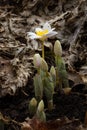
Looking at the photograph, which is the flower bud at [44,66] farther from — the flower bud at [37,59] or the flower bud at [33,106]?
the flower bud at [33,106]

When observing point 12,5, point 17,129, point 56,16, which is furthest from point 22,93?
point 12,5

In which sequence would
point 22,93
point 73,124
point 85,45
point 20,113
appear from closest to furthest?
point 73,124, point 20,113, point 22,93, point 85,45

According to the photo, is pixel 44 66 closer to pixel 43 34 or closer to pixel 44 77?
pixel 44 77

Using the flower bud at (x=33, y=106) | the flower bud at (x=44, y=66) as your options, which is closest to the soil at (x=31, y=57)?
the flower bud at (x=33, y=106)

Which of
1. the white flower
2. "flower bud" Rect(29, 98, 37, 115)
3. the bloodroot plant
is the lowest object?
"flower bud" Rect(29, 98, 37, 115)

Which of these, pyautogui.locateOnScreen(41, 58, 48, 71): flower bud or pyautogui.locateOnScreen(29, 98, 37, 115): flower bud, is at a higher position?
pyautogui.locateOnScreen(41, 58, 48, 71): flower bud

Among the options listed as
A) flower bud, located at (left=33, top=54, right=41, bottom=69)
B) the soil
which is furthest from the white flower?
the soil

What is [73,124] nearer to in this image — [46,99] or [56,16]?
[46,99]

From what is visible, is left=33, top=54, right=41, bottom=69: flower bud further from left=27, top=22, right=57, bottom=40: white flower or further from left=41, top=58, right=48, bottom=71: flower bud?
left=27, top=22, right=57, bottom=40: white flower

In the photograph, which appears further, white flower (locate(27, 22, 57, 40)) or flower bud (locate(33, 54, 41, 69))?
white flower (locate(27, 22, 57, 40))
